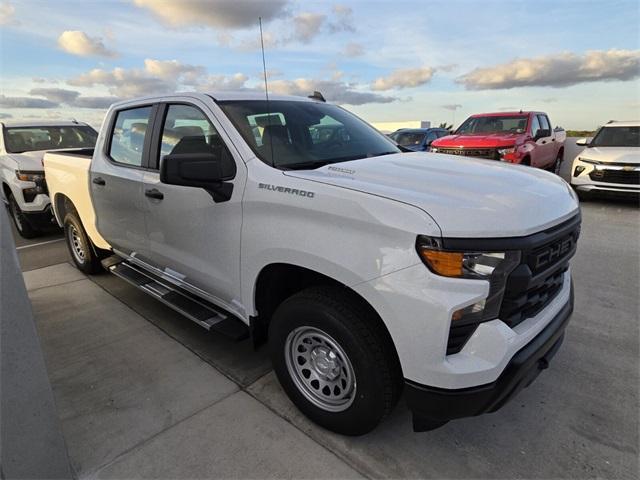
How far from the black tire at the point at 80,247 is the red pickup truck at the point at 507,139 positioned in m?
7.73

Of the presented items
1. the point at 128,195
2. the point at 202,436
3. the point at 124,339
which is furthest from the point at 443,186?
the point at 124,339

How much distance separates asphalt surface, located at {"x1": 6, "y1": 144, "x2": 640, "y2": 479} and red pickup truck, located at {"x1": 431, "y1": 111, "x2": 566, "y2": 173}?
604 centimetres

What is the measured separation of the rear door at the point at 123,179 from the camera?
3.48 meters

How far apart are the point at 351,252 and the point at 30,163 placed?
260 inches

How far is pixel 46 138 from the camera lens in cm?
750

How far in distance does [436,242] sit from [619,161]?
8.54 metres

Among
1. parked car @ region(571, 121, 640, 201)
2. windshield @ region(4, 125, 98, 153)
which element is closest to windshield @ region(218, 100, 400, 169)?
windshield @ region(4, 125, 98, 153)

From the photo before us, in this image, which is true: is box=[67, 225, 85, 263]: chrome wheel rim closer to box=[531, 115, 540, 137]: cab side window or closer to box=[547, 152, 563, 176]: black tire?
box=[531, 115, 540, 137]: cab side window

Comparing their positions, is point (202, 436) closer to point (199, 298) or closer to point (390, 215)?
point (199, 298)

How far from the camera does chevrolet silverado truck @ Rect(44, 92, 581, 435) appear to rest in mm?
1801

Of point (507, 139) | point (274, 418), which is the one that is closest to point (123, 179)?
point (274, 418)

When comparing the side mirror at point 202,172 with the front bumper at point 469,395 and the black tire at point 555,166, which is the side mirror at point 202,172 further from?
the black tire at point 555,166

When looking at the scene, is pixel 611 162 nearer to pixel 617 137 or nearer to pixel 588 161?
pixel 588 161

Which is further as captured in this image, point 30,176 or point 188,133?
point 30,176
